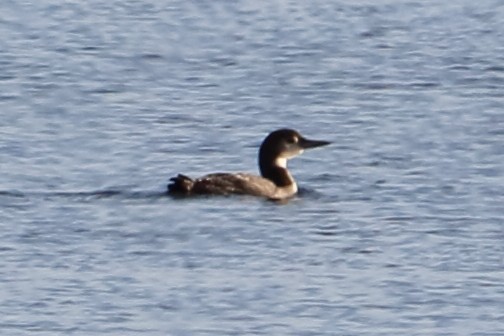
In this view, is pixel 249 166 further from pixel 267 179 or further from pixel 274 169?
pixel 267 179

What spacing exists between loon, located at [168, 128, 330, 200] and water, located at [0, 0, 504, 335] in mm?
134

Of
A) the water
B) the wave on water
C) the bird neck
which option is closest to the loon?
the bird neck

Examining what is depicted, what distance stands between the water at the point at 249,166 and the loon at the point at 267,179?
0.13 m

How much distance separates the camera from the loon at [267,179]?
688 inches

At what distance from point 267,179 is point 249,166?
0.80 metres

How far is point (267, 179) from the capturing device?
18.8 meters

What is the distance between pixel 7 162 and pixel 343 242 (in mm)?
3969

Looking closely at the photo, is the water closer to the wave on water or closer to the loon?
the wave on water

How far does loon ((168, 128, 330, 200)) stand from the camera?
17484 millimetres

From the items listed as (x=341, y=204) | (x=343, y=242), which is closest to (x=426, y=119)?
(x=341, y=204)

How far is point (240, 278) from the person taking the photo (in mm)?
14438

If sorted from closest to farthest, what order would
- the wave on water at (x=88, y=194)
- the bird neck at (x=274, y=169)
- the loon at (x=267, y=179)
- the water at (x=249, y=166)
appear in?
the water at (x=249, y=166), the wave on water at (x=88, y=194), the loon at (x=267, y=179), the bird neck at (x=274, y=169)

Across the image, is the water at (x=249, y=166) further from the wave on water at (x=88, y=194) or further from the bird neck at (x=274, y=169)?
the bird neck at (x=274, y=169)

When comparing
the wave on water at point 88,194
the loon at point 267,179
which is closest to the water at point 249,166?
the wave on water at point 88,194
